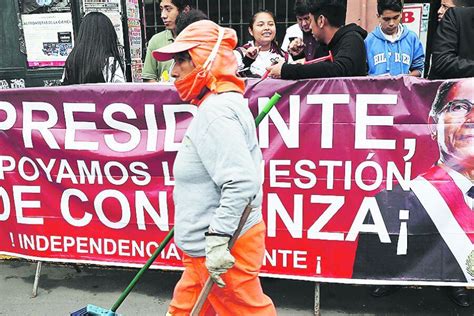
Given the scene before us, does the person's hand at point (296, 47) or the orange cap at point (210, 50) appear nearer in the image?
the orange cap at point (210, 50)

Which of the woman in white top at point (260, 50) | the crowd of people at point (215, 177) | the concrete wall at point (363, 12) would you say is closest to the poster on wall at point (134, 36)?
the woman in white top at point (260, 50)

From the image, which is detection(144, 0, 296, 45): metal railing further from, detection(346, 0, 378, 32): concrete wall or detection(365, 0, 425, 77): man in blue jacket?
detection(365, 0, 425, 77): man in blue jacket

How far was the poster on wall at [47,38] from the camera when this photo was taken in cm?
626

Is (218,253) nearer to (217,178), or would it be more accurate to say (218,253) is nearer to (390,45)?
(217,178)

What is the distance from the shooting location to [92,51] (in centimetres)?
432

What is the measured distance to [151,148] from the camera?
397 centimetres

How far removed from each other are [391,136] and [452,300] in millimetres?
1303

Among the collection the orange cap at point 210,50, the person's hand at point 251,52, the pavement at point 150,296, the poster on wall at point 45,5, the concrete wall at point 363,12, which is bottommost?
the pavement at point 150,296

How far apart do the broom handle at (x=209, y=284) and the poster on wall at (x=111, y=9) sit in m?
4.25

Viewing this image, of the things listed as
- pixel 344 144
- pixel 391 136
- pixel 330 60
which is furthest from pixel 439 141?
pixel 330 60

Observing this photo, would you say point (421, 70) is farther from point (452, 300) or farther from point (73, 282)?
point (73, 282)

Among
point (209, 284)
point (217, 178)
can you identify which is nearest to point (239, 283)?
point (209, 284)

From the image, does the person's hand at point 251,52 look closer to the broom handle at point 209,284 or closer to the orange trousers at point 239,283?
the orange trousers at point 239,283

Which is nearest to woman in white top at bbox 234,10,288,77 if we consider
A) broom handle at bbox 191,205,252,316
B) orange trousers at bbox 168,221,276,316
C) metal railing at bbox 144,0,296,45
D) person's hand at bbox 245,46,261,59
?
person's hand at bbox 245,46,261,59
